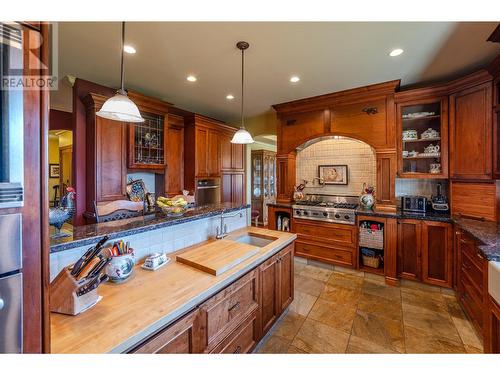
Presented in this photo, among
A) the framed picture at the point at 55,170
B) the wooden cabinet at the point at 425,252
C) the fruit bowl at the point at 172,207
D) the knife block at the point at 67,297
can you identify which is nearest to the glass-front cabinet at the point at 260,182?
the wooden cabinet at the point at 425,252

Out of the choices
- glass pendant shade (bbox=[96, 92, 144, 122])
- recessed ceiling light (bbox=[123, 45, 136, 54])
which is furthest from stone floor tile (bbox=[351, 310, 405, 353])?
recessed ceiling light (bbox=[123, 45, 136, 54])

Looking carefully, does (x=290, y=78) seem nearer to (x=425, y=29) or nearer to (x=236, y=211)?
(x=425, y=29)

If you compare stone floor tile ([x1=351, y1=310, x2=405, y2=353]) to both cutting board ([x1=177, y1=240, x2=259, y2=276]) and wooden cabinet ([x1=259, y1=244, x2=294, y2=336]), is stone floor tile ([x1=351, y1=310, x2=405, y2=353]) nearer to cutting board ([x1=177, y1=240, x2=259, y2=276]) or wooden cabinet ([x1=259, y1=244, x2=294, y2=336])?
wooden cabinet ([x1=259, y1=244, x2=294, y2=336])

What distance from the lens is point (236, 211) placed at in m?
2.33

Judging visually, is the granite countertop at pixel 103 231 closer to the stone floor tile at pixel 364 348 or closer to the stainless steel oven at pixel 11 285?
the stainless steel oven at pixel 11 285

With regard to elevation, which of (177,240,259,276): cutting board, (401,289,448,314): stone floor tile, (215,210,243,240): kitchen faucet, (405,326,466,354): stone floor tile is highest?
(215,210,243,240): kitchen faucet

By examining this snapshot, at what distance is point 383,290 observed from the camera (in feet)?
9.14

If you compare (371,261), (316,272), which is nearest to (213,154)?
(316,272)

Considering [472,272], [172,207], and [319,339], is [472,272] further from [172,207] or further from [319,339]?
[172,207]

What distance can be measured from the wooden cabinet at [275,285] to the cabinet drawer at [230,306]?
0.49 feet

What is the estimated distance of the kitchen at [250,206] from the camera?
0.82 meters

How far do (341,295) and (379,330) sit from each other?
0.63 meters

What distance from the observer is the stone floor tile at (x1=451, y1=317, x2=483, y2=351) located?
1.86m
